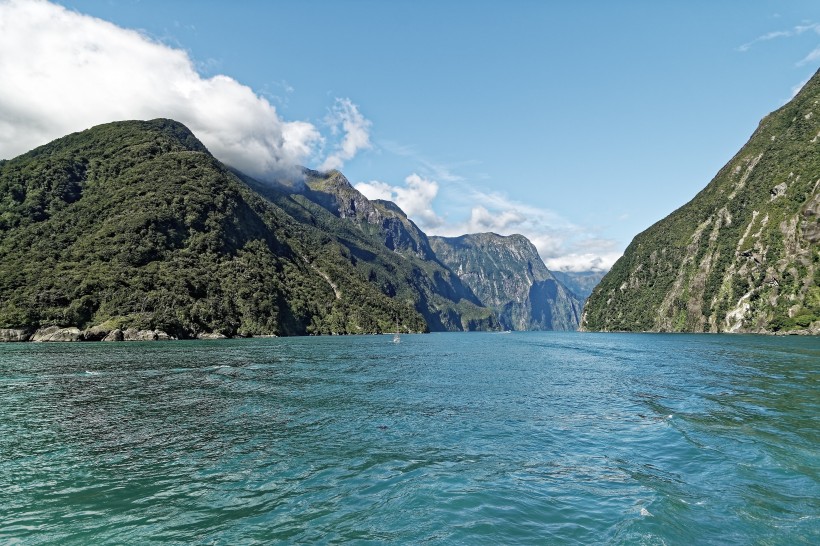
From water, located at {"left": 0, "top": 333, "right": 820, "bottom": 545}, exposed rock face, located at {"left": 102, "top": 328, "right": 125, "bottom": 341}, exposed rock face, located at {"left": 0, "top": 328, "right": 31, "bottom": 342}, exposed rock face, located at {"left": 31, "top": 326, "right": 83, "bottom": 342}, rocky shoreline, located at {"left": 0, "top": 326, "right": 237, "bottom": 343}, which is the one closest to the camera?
water, located at {"left": 0, "top": 333, "right": 820, "bottom": 545}

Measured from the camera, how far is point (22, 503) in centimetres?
1852

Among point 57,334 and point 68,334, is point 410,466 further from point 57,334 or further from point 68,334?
point 57,334

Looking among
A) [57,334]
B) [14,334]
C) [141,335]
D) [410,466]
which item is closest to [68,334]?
[57,334]

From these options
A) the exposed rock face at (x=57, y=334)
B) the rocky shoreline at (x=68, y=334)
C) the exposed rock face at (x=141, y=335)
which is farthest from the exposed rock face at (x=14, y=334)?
the exposed rock face at (x=141, y=335)

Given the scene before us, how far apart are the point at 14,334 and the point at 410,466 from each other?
186 m

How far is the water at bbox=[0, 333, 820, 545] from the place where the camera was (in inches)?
631

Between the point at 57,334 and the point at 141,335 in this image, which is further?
the point at 141,335

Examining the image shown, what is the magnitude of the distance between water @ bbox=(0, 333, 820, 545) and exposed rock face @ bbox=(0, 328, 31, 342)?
5545 inches

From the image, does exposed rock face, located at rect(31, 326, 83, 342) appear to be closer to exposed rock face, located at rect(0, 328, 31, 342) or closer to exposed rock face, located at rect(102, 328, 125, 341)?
exposed rock face, located at rect(0, 328, 31, 342)

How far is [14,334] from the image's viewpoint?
152 meters

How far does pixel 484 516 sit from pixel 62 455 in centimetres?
2337

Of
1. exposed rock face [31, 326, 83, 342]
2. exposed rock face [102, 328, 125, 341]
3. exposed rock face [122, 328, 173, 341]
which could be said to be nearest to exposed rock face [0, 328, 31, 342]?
exposed rock face [31, 326, 83, 342]

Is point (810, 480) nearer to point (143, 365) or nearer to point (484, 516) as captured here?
point (484, 516)

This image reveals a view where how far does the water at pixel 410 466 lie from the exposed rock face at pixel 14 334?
141 meters
